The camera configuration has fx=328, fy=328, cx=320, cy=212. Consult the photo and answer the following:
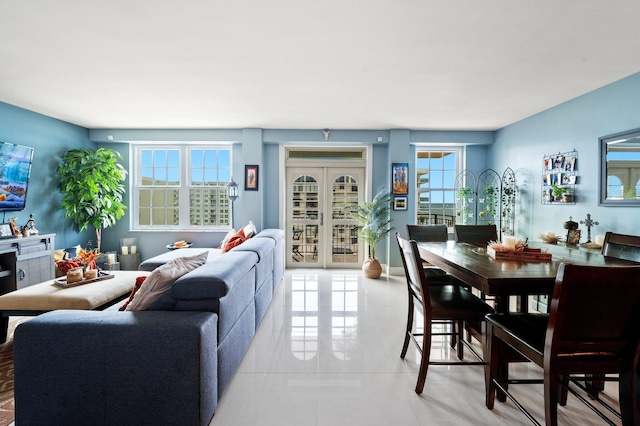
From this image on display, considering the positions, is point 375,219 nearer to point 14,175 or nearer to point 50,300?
point 50,300

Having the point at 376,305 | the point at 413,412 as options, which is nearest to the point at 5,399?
the point at 413,412

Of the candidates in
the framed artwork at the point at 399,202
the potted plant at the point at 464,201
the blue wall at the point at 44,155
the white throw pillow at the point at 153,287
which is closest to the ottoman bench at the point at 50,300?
the white throw pillow at the point at 153,287

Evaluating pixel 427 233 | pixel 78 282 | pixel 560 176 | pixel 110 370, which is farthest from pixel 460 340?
pixel 78 282

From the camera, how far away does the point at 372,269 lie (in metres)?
5.58

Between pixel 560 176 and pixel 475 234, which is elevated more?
pixel 560 176

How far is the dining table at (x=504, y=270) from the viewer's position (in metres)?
1.79

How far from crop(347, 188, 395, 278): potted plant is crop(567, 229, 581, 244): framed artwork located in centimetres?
254

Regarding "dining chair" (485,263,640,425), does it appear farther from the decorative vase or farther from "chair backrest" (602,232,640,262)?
the decorative vase

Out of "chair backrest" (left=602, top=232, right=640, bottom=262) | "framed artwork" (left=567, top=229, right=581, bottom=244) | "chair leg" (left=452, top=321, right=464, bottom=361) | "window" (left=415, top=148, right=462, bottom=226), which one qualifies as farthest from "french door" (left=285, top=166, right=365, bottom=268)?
"chair backrest" (left=602, top=232, right=640, bottom=262)

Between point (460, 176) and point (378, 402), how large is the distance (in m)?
5.09

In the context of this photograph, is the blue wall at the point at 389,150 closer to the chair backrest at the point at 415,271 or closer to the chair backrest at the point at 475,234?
the chair backrest at the point at 475,234

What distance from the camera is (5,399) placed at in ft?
7.02

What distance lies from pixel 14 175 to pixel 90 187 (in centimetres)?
93

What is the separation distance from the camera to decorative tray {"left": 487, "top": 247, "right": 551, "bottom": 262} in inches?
90.2
